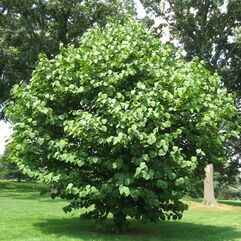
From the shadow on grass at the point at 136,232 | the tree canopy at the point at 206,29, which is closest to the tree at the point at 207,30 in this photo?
the tree canopy at the point at 206,29

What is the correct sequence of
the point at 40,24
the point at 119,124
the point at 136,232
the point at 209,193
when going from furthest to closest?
the point at 40,24 < the point at 209,193 < the point at 136,232 < the point at 119,124

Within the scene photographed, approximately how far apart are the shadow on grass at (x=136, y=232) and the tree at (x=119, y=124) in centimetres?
60

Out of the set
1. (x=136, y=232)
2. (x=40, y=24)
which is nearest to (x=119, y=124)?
(x=136, y=232)

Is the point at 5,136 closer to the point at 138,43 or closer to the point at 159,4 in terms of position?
the point at 138,43

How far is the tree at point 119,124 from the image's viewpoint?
959cm

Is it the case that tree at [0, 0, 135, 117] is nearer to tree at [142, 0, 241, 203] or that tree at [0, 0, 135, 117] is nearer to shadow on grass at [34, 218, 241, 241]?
tree at [142, 0, 241, 203]

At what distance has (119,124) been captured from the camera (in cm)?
935

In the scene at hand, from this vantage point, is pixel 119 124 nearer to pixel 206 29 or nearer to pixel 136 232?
pixel 136 232

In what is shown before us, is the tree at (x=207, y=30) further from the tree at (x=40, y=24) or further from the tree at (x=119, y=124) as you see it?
the tree at (x=119, y=124)

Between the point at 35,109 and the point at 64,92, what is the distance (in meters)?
0.84

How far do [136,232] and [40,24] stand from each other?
24.7 meters

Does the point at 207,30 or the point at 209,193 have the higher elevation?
the point at 207,30

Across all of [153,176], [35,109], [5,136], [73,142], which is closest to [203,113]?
[153,176]

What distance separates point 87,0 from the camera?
104 feet
